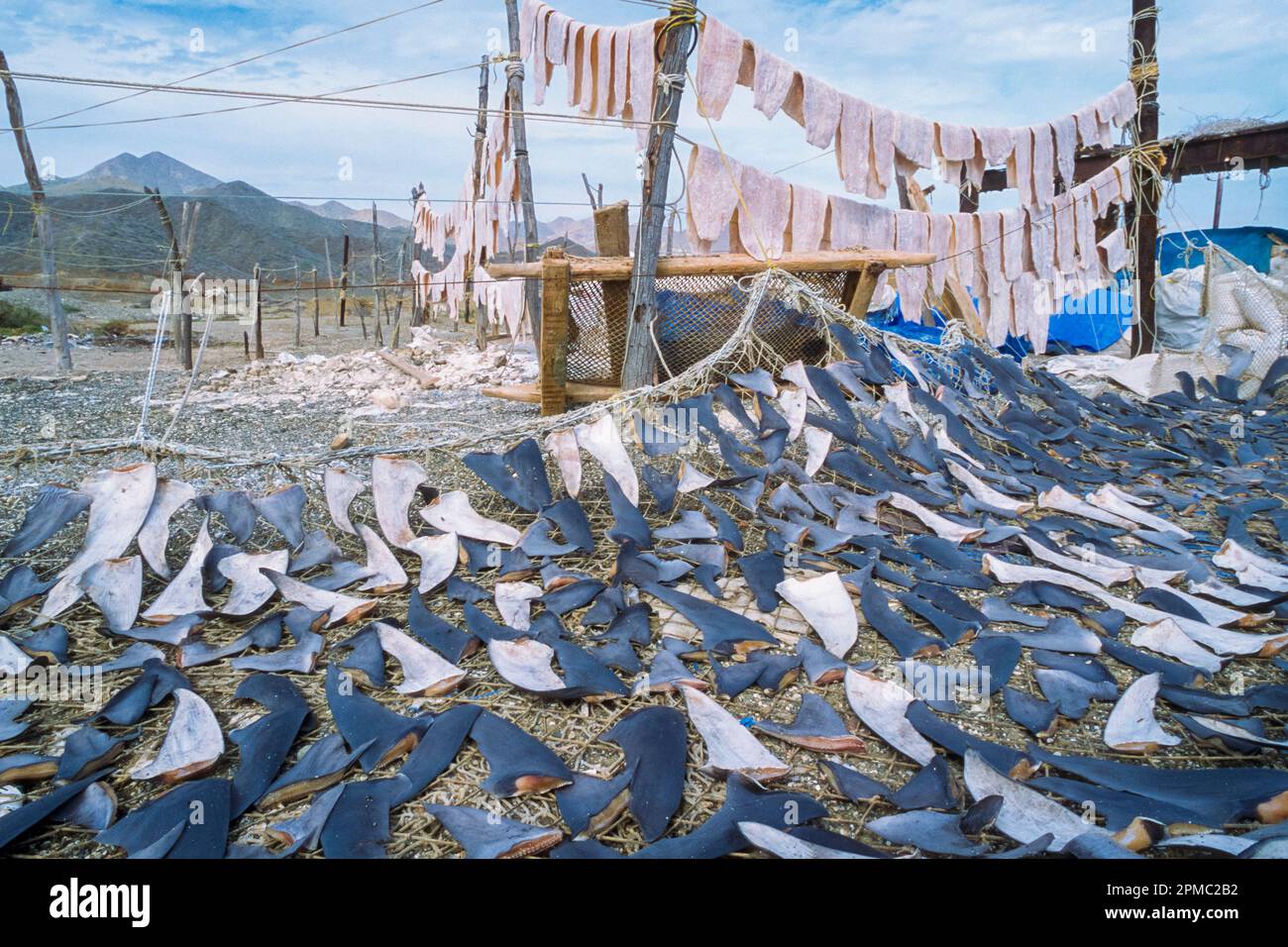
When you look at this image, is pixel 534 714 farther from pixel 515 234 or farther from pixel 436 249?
pixel 436 249

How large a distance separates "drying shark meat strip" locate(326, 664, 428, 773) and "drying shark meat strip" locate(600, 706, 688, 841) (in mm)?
377

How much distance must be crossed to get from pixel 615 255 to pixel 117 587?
2720 mm

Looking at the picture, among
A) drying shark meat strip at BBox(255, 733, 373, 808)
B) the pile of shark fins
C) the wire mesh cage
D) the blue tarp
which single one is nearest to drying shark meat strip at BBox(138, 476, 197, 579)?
the pile of shark fins

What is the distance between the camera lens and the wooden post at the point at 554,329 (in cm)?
348

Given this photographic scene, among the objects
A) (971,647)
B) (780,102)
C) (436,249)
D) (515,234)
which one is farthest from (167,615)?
(436,249)

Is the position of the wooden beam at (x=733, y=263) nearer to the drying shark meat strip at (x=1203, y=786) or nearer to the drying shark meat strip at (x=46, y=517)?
the drying shark meat strip at (x=46, y=517)

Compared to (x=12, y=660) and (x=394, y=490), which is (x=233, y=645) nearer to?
(x=12, y=660)

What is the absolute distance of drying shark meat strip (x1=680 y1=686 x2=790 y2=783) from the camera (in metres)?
1.33

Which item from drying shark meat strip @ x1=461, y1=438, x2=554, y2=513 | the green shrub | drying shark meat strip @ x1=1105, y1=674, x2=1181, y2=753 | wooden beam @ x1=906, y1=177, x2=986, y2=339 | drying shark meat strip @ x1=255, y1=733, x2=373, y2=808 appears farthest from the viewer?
the green shrub

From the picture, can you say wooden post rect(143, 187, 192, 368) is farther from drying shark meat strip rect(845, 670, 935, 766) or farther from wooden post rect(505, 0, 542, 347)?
drying shark meat strip rect(845, 670, 935, 766)

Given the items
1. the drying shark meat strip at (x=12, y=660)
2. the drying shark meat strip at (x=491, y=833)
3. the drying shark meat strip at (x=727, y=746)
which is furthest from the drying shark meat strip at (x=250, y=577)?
the drying shark meat strip at (x=727, y=746)

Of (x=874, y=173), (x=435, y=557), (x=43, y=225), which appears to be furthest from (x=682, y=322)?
(x=43, y=225)

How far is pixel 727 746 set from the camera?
1.39m

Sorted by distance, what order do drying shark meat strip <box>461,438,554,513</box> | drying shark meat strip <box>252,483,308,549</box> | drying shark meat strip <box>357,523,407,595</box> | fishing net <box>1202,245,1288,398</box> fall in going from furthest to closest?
fishing net <box>1202,245,1288,398</box> < drying shark meat strip <box>461,438,554,513</box> < drying shark meat strip <box>252,483,308,549</box> < drying shark meat strip <box>357,523,407,595</box>
